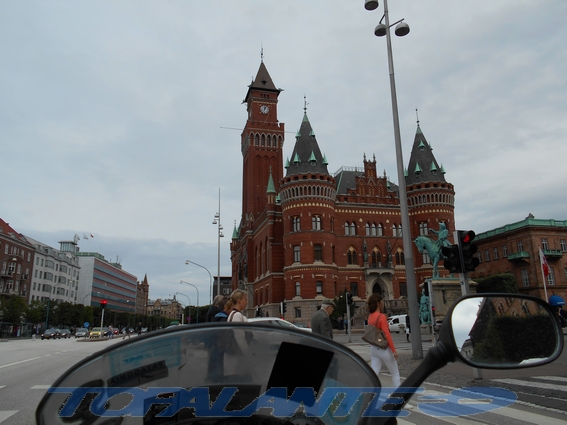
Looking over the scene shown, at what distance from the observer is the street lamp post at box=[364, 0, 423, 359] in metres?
13.3

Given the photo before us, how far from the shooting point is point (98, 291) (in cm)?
10512

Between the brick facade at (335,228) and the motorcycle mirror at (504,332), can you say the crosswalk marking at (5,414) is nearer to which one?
the motorcycle mirror at (504,332)

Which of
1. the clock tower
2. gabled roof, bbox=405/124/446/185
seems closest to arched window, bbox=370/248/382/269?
gabled roof, bbox=405/124/446/185

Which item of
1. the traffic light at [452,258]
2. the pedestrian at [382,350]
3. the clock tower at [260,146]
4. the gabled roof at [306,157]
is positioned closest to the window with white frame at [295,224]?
the gabled roof at [306,157]

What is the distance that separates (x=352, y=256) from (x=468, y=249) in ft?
134

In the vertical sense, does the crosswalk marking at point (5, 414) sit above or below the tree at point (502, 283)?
below

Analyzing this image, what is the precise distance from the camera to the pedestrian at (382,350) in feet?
22.3

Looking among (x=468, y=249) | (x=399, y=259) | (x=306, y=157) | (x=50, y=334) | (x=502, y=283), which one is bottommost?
(x=50, y=334)

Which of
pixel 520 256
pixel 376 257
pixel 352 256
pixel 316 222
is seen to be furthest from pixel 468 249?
pixel 520 256

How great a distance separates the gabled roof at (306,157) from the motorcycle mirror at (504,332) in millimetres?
46319

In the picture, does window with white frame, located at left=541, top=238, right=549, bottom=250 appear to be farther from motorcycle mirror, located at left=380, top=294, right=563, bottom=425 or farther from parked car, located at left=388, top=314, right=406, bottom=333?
motorcycle mirror, located at left=380, top=294, right=563, bottom=425

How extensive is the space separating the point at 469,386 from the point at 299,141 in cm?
4401

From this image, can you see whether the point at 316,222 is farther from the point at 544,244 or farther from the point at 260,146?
the point at 544,244

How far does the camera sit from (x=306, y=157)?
49.2m
